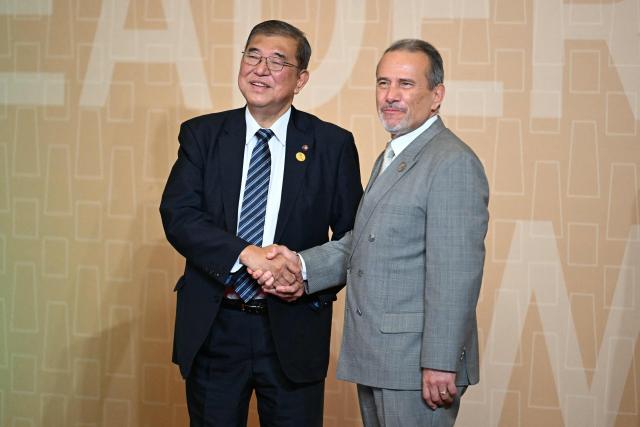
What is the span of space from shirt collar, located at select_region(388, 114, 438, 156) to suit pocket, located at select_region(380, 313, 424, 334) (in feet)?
1.45

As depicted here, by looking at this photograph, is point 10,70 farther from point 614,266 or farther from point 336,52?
point 614,266

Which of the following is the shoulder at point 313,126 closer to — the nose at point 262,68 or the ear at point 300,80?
the ear at point 300,80

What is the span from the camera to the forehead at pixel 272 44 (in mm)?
Result: 2596

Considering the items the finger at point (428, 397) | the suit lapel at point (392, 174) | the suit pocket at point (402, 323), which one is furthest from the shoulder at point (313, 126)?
the finger at point (428, 397)

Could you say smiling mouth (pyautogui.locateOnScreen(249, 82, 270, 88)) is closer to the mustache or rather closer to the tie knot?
the tie knot

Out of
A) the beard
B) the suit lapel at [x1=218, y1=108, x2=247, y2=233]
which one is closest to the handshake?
the suit lapel at [x1=218, y1=108, x2=247, y2=233]

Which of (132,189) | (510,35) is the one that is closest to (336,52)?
(510,35)

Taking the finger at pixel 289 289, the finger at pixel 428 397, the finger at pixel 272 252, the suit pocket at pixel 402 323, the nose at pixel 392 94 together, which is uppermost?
the nose at pixel 392 94

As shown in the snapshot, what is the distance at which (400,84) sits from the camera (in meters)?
2.31

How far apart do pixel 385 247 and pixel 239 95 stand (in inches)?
67.4

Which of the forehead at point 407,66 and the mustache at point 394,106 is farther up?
the forehead at point 407,66

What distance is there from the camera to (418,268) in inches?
86.5

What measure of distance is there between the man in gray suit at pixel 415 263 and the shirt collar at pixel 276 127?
40 centimetres

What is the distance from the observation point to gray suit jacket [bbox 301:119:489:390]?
6.94 feet
